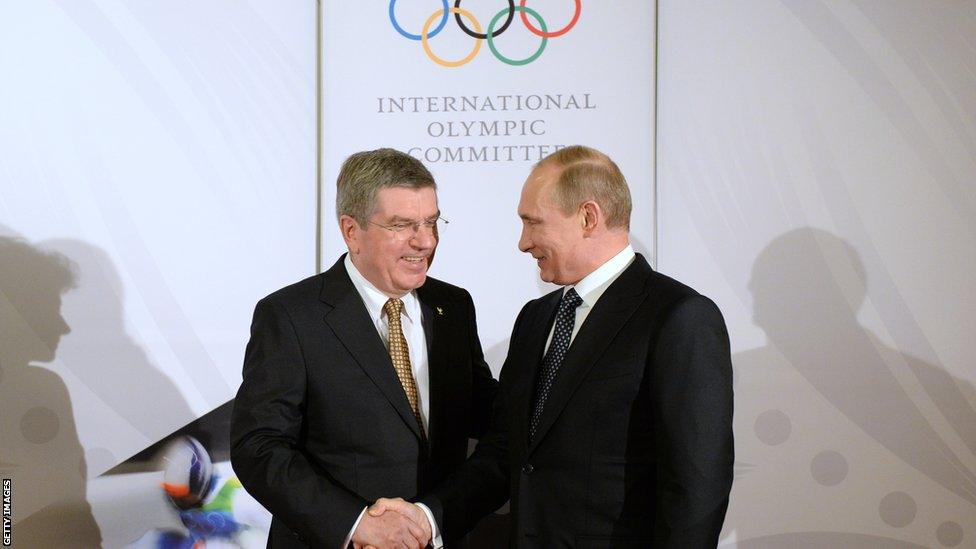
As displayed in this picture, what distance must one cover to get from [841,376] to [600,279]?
6.34 feet

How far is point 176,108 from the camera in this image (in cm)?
404

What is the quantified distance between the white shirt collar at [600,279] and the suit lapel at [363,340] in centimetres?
54

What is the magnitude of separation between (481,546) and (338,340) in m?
1.42

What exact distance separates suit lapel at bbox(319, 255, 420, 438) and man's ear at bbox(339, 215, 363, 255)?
110 millimetres

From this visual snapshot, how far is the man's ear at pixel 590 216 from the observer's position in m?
2.22

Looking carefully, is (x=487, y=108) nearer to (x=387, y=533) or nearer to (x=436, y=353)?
(x=436, y=353)

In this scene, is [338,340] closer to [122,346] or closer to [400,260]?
[400,260]

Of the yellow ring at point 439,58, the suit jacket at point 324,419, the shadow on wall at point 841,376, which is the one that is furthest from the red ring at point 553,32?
the suit jacket at point 324,419

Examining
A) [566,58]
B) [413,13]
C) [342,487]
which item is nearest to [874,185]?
[566,58]

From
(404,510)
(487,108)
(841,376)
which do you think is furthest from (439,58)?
(404,510)

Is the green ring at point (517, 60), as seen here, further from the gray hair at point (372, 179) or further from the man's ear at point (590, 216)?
the man's ear at point (590, 216)

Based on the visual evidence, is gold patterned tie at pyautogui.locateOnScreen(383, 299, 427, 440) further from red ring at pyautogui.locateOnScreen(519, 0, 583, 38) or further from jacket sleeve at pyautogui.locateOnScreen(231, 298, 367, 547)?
red ring at pyautogui.locateOnScreen(519, 0, 583, 38)

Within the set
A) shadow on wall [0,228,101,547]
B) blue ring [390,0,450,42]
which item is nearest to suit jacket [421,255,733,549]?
blue ring [390,0,450,42]

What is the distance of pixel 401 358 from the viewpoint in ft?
8.25
